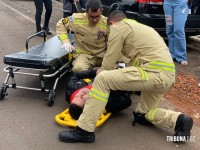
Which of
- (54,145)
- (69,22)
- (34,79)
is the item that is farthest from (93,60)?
(54,145)

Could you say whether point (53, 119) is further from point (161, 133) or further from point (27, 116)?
point (161, 133)

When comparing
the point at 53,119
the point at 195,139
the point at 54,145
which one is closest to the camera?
the point at 54,145

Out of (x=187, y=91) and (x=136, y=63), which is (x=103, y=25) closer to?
(x=136, y=63)

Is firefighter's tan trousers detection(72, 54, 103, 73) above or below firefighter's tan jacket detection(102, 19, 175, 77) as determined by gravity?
below

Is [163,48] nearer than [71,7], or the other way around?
[163,48]

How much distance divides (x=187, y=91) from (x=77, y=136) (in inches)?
89.4

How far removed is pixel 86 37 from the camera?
4.77 m

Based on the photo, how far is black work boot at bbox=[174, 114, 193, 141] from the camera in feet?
11.7

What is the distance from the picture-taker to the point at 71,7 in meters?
7.15

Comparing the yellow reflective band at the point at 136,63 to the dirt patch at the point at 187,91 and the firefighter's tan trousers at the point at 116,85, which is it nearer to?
the firefighter's tan trousers at the point at 116,85

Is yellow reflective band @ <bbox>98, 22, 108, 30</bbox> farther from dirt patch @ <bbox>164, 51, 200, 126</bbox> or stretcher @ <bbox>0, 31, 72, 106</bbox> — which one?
dirt patch @ <bbox>164, 51, 200, 126</bbox>

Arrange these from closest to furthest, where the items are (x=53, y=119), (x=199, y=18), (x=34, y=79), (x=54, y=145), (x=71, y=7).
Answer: (x=54, y=145) < (x=53, y=119) < (x=34, y=79) < (x=199, y=18) < (x=71, y=7)

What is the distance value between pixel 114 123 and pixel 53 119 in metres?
0.72

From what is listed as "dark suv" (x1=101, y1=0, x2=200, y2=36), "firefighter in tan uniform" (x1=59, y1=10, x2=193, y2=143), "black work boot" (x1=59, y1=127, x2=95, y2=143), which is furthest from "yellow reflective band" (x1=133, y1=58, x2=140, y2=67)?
"dark suv" (x1=101, y1=0, x2=200, y2=36)
